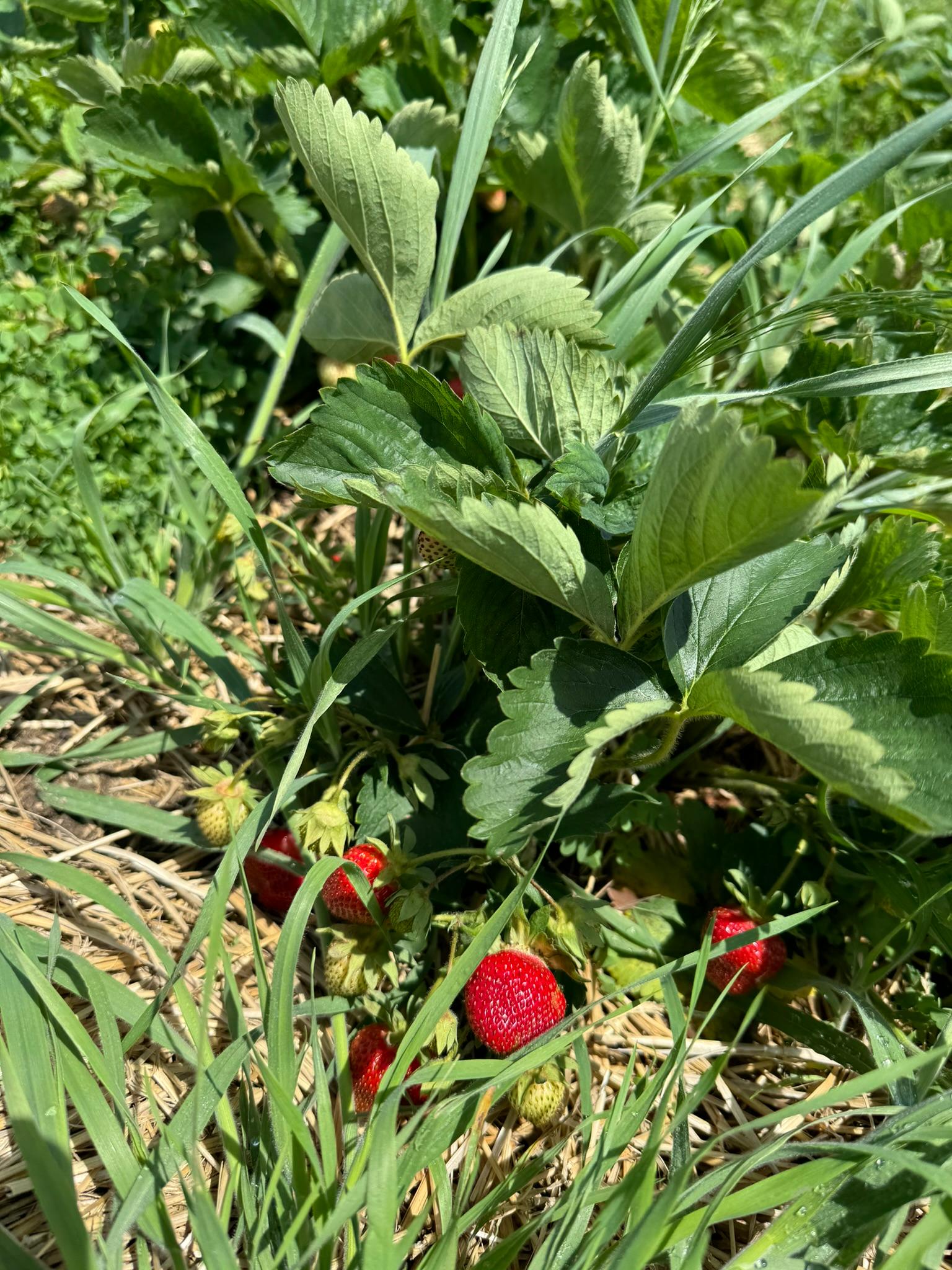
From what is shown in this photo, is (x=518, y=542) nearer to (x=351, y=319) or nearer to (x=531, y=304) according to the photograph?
(x=531, y=304)

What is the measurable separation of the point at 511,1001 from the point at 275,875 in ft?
1.15

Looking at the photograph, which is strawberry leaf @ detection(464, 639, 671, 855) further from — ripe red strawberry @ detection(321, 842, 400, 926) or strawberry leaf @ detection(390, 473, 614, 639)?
ripe red strawberry @ detection(321, 842, 400, 926)

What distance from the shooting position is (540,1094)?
84 centimetres

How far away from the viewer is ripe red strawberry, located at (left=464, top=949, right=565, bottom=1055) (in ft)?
2.76

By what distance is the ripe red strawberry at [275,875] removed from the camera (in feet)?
3.47

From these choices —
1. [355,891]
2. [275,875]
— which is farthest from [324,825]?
[275,875]

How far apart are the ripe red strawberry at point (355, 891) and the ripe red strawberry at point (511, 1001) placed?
0.13 m

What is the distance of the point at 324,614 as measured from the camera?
124 centimetres

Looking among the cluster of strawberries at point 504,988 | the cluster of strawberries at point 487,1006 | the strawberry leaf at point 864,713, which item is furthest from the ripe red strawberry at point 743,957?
the strawberry leaf at point 864,713

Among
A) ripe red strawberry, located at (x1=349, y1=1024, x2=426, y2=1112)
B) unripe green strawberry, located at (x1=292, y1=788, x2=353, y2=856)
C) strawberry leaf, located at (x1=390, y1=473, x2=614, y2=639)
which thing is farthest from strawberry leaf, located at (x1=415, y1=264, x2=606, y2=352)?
ripe red strawberry, located at (x1=349, y1=1024, x2=426, y2=1112)

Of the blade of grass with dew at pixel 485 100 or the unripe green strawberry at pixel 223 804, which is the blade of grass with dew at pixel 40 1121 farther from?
the blade of grass with dew at pixel 485 100

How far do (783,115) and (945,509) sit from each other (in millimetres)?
1348

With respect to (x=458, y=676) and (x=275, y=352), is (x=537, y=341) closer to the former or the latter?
(x=458, y=676)

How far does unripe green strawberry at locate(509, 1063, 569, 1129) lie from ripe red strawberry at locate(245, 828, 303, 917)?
347 mm
